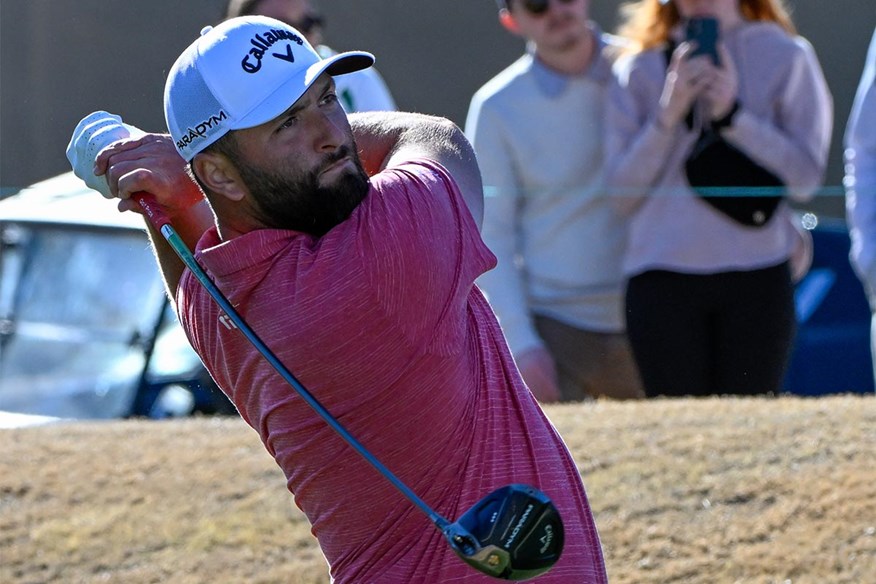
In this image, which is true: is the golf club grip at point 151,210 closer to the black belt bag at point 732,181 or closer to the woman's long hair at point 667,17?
the black belt bag at point 732,181

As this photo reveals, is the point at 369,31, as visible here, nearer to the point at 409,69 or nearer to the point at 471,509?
the point at 409,69

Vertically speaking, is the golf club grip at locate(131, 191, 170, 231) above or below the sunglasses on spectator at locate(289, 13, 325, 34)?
above

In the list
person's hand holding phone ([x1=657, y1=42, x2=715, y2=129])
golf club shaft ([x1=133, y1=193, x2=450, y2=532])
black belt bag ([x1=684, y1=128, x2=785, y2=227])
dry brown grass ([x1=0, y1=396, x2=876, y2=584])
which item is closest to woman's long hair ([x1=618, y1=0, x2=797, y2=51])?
person's hand holding phone ([x1=657, y1=42, x2=715, y2=129])

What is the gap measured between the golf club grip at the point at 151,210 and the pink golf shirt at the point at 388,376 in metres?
0.10

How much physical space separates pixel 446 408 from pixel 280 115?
0.61 meters

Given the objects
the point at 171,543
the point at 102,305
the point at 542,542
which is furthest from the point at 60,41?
the point at 542,542

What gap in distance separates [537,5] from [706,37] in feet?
2.41

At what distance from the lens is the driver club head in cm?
249

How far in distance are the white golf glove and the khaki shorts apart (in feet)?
10.1

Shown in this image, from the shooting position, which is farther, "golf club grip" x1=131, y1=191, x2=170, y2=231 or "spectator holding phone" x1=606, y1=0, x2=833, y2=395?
"spectator holding phone" x1=606, y1=0, x2=833, y2=395

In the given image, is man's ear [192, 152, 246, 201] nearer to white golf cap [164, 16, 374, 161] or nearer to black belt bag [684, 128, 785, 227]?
white golf cap [164, 16, 374, 161]

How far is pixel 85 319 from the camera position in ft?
23.7

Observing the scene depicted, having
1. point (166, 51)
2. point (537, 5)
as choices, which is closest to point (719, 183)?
point (537, 5)

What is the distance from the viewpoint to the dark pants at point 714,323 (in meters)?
5.38
